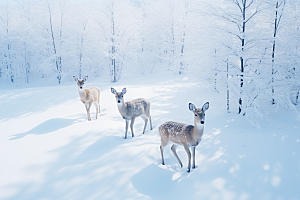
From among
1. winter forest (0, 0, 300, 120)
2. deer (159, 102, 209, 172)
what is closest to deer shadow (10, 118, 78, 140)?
deer (159, 102, 209, 172)

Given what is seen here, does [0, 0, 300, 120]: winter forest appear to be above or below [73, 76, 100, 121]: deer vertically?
above

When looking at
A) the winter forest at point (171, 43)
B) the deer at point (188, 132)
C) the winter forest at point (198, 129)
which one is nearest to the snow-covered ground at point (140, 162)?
the winter forest at point (198, 129)

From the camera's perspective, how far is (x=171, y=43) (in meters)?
24.7

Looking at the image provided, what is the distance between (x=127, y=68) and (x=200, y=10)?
1771cm

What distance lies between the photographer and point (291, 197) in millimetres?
3367

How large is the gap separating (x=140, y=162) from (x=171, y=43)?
72.8 feet

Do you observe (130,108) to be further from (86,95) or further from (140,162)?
(86,95)

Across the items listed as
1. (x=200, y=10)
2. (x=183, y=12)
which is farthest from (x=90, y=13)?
(x=200, y=10)

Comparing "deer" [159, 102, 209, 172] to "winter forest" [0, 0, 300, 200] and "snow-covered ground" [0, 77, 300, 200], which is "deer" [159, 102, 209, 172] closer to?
"winter forest" [0, 0, 300, 200]

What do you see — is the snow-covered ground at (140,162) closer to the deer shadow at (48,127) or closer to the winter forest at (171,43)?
the deer shadow at (48,127)

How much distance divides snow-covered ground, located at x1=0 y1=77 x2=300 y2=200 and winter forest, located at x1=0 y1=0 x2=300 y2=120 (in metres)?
1.71

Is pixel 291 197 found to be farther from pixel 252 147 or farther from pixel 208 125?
pixel 208 125

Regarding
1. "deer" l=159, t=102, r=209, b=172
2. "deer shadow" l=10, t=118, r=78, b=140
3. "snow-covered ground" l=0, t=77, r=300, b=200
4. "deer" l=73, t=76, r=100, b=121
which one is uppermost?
"deer" l=73, t=76, r=100, b=121

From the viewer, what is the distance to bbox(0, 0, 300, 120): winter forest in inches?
314
